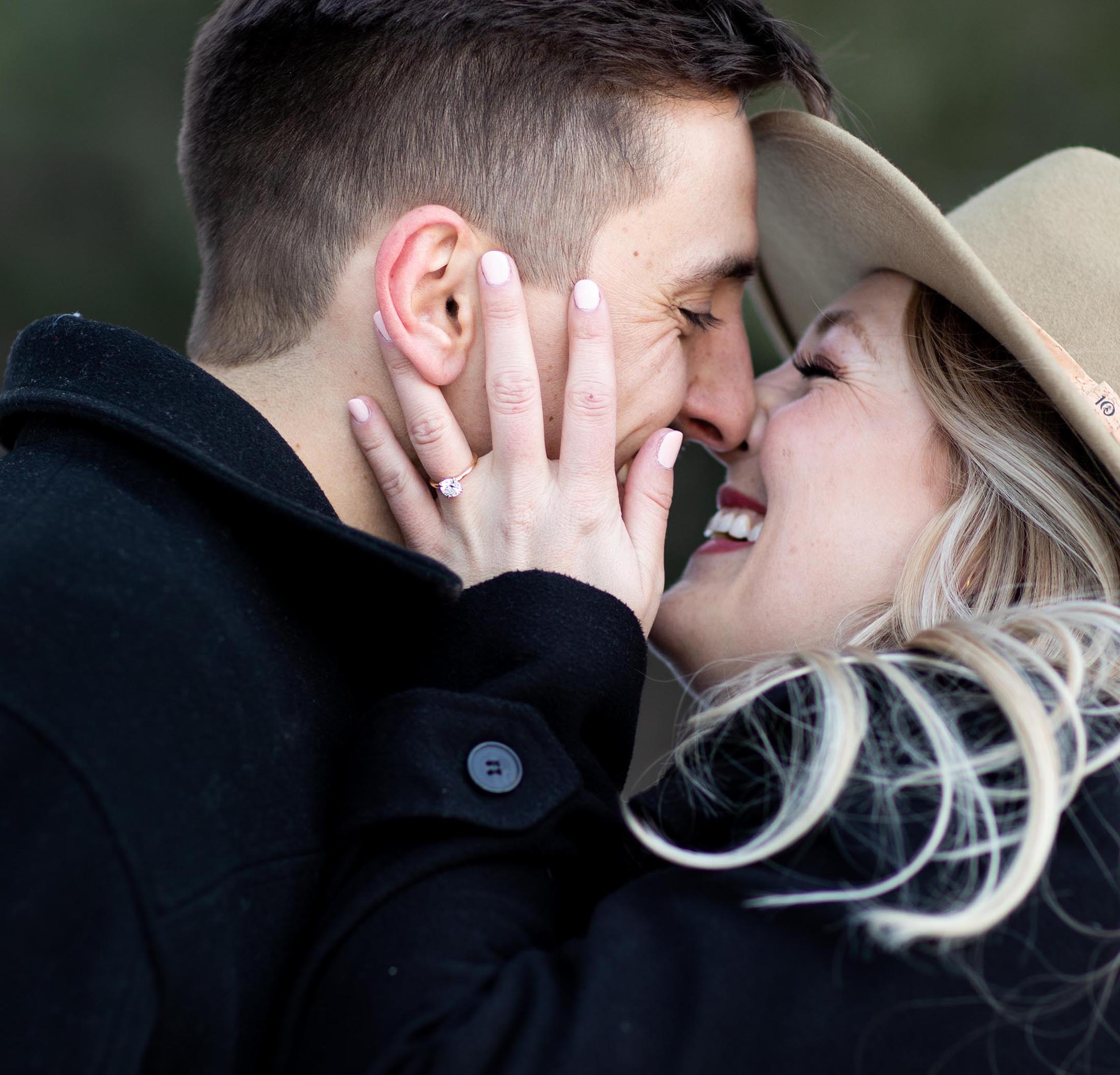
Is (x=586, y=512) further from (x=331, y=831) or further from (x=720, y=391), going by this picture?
(x=331, y=831)

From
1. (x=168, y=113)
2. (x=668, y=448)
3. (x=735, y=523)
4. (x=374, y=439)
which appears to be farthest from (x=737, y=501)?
(x=168, y=113)

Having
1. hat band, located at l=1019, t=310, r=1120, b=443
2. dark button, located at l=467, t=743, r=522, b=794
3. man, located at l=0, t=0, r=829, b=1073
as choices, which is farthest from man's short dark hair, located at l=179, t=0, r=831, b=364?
dark button, located at l=467, t=743, r=522, b=794

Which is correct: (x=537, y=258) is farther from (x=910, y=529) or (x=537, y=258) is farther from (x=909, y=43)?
(x=909, y=43)

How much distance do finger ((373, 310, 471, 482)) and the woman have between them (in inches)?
0.7

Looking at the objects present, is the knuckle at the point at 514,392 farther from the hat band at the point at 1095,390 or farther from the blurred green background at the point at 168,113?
the blurred green background at the point at 168,113

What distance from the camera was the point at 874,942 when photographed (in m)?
1.34

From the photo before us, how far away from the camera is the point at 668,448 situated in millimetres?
2197

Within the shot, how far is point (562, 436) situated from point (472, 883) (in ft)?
2.81

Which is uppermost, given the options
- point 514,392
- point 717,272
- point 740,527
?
point 717,272

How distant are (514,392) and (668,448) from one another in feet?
1.16

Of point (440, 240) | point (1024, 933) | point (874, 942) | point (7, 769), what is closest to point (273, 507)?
point (7, 769)

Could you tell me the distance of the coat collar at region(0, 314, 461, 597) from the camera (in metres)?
1.63

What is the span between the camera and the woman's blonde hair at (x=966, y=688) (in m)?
1.36

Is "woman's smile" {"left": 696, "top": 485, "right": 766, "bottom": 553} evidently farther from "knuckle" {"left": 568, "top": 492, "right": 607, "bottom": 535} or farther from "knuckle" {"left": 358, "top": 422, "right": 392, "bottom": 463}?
"knuckle" {"left": 358, "top": 422, "right": 392, "bottom": 463}
